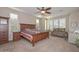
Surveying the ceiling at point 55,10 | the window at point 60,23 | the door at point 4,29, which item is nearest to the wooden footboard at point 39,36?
the window at point 60,23

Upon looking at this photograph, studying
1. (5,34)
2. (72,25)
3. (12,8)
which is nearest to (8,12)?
(12,8)

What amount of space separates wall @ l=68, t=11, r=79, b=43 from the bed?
535 mm

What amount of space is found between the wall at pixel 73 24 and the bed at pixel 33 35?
0.54 m

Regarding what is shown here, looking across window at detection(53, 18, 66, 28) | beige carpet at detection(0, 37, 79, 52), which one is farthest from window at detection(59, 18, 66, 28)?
beige carpet at detection(0, 37, 79, 52)

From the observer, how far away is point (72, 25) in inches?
93.1

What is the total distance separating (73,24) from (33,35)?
3.02 feet

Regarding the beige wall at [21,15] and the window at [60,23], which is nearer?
the beige wall at [21,15]

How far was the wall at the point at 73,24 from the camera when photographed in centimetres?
230

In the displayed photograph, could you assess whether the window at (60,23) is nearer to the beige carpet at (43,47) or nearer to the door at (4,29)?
the beige carpet at (43,47)

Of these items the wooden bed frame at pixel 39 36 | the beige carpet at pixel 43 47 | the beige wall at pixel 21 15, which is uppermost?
the beige wall at pixel 21 15

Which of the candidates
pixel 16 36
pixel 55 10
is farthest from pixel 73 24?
pixel 16 36

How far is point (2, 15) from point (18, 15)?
13.3 inches
